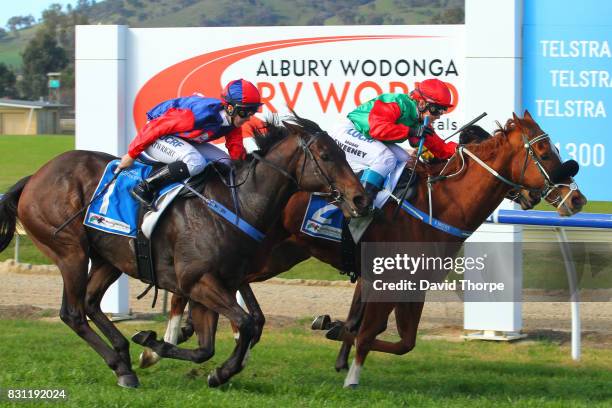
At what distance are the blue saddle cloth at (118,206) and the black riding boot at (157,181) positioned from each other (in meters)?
0.07

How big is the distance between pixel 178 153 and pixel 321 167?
94cm

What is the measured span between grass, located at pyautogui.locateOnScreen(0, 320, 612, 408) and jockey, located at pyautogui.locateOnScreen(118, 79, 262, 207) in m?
1.19

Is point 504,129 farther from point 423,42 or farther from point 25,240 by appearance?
point 25,240

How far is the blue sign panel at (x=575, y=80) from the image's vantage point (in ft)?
27.8

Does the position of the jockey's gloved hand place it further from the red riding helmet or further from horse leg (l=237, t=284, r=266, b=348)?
Result: horse leg (l=237, t=284, r=266, b=348)

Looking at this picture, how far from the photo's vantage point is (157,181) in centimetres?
654

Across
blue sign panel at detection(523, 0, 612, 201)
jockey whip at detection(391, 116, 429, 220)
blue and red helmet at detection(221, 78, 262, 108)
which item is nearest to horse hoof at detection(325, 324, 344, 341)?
jockey whip at detection(391, 116, 429, 220)

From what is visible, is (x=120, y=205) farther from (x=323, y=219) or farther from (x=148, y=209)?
(x=323, y=219)

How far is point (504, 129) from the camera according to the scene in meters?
6.84

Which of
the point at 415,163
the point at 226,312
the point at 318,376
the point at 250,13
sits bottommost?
the point at 318,376

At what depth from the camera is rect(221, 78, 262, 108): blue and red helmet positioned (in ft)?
21.6

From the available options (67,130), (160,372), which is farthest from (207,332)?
(67,130)

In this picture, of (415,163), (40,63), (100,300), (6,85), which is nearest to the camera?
(415,163)

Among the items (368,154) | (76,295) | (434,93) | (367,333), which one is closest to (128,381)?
(76,295)
